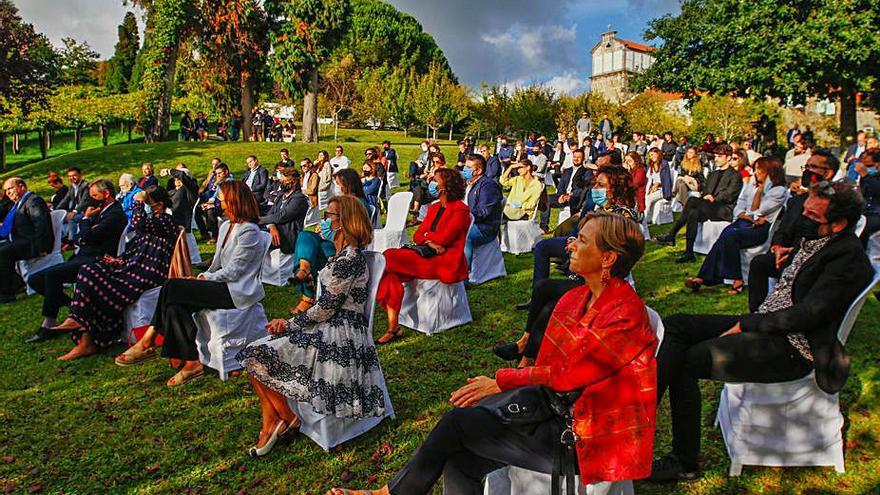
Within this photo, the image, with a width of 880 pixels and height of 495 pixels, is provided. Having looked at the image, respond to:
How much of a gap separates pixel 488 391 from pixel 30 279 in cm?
619

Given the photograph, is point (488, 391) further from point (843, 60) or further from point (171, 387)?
point (843, 60)

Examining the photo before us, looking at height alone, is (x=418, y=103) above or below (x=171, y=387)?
above

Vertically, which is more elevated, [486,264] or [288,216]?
[288,216]

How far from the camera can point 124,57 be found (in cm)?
5700

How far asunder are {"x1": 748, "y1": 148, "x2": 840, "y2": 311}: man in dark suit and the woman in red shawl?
8.14 ft

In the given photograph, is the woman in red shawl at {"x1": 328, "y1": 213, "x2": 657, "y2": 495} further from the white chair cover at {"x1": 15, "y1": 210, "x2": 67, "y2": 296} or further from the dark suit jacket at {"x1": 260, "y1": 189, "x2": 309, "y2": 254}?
the white chair cover at {"x1": 15, "y1": 210, "x2": 67, "y2": 296}

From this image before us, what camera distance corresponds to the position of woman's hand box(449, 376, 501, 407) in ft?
9.60

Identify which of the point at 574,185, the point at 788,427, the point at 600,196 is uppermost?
the point at 574,185

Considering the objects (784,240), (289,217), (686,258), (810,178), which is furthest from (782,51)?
(289,217)

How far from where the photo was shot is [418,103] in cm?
4153

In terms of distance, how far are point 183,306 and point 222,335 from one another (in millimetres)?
432

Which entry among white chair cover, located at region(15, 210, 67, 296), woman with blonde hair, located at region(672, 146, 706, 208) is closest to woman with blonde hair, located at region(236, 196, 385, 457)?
white chair cover, located at region(15, 210, 67, 296)

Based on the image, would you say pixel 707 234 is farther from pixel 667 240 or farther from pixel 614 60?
pixel 614 60

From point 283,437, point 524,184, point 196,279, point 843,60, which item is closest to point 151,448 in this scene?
point 283,437
